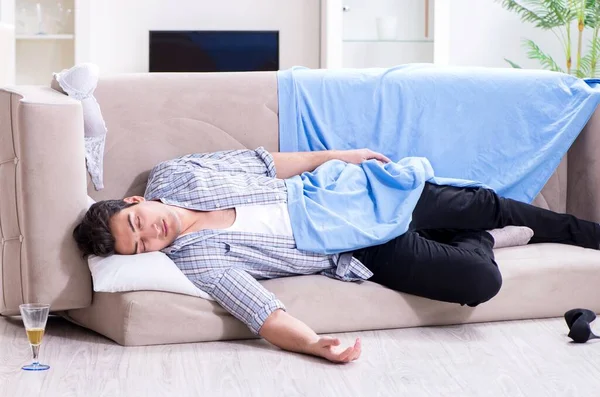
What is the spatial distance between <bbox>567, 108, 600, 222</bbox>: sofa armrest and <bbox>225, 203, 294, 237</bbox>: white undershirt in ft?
3.81

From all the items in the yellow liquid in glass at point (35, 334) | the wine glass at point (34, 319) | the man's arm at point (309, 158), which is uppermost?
the man's arm at point (309, 158)

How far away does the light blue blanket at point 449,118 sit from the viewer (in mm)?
3035

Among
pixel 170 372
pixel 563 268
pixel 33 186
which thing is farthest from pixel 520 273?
pixel 33 186

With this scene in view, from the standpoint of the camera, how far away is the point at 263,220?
2.62 m

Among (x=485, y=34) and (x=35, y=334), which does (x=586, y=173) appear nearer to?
(x=35, y=334)

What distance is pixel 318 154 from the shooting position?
2.92 meters

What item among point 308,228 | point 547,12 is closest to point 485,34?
point 547,12

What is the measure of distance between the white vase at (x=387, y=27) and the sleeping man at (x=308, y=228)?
2.94 meters

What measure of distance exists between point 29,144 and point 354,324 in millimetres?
1029

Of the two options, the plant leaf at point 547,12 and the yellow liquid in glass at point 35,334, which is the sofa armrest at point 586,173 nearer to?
the yellow liquid in glass at point 35,334

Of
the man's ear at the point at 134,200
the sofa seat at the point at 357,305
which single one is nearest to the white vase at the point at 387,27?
the sofa seat at the point at 357,305

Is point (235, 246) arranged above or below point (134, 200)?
below

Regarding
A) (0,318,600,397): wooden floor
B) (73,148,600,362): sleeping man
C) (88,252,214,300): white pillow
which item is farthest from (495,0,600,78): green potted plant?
(88,252,214,300): white pillow

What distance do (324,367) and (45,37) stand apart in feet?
13.2
